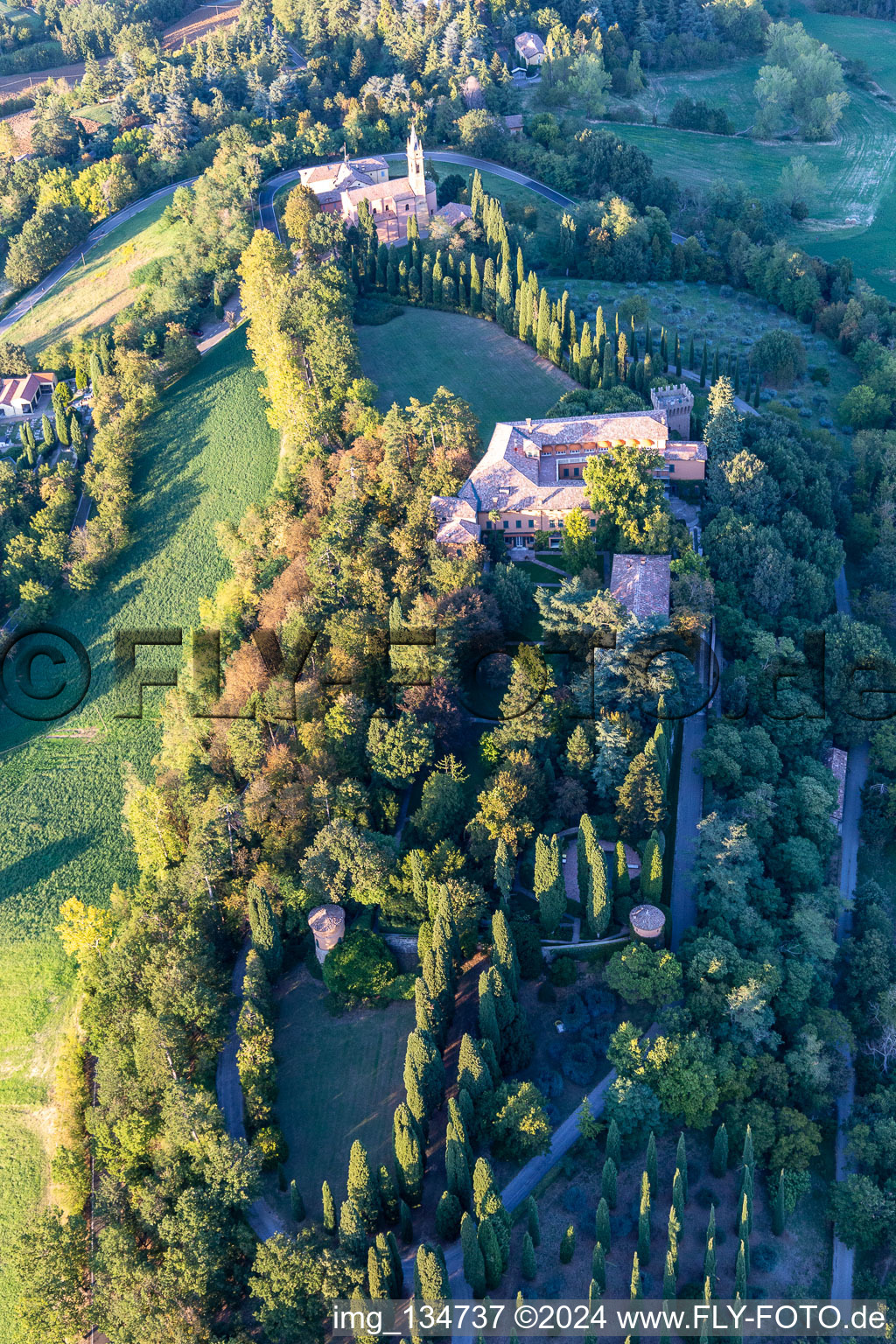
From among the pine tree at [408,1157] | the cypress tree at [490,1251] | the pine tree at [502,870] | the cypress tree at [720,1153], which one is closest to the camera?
the cypress tree at [490,1251]

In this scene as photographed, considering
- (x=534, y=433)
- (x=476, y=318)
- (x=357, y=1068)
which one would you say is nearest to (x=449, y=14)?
(x=476, y=318)

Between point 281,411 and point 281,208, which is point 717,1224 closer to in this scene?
point 281,411

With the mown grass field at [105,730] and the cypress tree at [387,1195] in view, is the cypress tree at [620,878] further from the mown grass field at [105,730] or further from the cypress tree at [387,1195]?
the mown grass field at [105,730]

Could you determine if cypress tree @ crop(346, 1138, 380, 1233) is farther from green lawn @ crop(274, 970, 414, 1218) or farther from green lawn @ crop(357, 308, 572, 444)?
green lawn @ crop(357, 308, 572, 444)

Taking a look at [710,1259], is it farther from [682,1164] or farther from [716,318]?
[716,318]

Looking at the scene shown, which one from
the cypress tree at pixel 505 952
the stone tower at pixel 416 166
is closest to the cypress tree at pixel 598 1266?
the cypress tree at pixel 505 952
